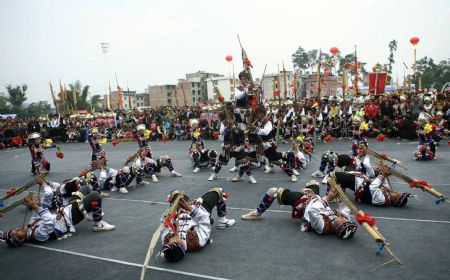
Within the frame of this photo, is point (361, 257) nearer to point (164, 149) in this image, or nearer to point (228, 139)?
point (228, 139)

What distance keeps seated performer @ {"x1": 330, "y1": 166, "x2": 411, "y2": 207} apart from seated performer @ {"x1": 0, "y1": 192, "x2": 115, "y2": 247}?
14.9 feet

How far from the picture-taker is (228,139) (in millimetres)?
9242

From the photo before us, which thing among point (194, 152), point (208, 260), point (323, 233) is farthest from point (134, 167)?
point (323, 233)

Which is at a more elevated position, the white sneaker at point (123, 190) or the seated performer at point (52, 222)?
the seated performer at point (52, 222)

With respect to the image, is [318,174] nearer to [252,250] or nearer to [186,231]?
[252,250]

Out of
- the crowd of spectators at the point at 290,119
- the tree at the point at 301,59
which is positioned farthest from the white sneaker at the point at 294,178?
the tree at the point at 301,59

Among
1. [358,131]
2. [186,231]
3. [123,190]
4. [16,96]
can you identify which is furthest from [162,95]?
[186,231]

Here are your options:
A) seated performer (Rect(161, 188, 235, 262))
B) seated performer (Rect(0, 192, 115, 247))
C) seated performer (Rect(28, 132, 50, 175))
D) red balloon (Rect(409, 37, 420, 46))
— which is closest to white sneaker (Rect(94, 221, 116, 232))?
seated performer (Rect(0, 192, 115, 247))

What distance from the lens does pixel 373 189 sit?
6418mm

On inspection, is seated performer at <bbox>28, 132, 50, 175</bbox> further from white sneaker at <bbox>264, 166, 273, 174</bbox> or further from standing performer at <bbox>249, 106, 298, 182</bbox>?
white sneaker at <bbox>264, 166, 273, 174</bbox>

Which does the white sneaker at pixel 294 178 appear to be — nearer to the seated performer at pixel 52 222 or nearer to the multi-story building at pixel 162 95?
the seated performer at pixel 52 222

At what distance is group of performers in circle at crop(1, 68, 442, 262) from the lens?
16.8ft

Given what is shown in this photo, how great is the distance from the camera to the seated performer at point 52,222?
226 inches

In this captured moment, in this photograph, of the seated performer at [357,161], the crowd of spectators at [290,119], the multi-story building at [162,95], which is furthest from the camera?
the multi-story building at [162,95]
